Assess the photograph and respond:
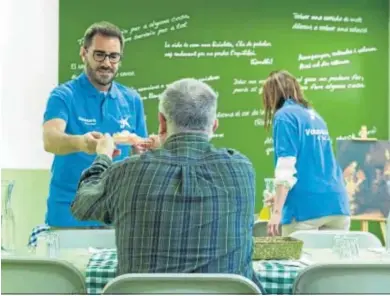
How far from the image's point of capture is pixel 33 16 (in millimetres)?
5504

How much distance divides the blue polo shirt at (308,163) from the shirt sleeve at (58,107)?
1230 millimetres

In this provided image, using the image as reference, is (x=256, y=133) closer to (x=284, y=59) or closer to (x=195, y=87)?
(x=284, y=59)

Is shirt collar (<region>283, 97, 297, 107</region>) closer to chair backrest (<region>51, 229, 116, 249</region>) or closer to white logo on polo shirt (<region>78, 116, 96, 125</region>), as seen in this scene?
white logo on polo shirt (<region>78, 116, 96, 125</region>)

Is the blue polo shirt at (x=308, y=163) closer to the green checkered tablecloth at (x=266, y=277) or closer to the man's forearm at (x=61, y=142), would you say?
the man's forearm at (x=61, y=142)

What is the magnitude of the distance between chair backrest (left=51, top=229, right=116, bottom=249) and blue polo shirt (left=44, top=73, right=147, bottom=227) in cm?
9

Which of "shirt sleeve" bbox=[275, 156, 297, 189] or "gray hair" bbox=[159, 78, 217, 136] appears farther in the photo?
"shirt sleeve" bbox=[275, 156, 297, 189]

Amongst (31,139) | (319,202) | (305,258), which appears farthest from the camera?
(31,139)

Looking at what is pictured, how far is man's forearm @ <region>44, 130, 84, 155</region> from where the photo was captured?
3.00 metres


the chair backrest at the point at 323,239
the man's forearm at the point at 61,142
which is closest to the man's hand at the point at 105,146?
the man's forearm at the point at 61,142

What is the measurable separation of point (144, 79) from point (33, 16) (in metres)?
1.01

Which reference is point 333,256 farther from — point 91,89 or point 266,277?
point 91,89

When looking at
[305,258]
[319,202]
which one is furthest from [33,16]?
[305,258]

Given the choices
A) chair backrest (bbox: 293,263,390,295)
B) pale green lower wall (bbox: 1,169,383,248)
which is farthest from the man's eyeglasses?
pale green lower wall (bbox: 1,169,383,248)

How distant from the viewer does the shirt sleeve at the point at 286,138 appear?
3.84 m
